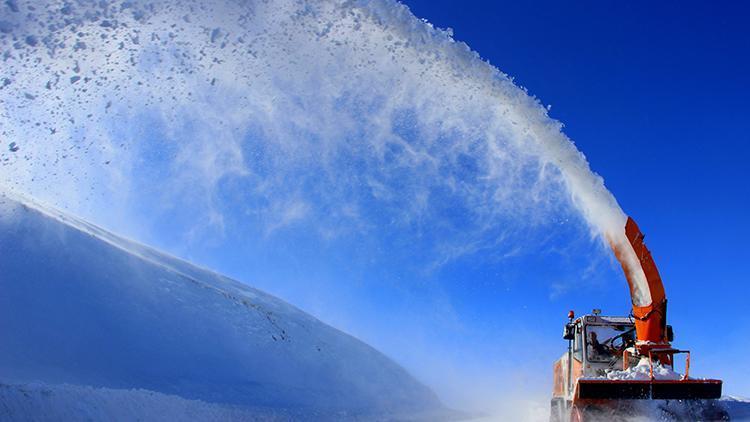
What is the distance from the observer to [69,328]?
1600cm

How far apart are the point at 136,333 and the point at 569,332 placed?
43.0ft

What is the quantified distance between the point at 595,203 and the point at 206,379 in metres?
13.8

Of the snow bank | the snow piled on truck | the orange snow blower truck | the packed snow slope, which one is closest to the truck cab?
the orange snow blower truck

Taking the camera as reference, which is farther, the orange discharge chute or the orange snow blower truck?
the orange discharge chute

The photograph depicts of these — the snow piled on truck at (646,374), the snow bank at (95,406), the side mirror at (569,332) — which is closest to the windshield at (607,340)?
the side mirror at (569,332)

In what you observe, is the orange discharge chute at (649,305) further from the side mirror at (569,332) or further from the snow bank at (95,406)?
the snow bank at (95,406)

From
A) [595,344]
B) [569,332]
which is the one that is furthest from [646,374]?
[569,332]

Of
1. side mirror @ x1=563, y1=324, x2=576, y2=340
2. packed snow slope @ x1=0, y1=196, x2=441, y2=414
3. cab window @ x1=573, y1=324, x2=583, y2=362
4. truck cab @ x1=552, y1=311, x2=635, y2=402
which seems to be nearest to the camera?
truck cab @ x1=552, y1=311, x2=635, y2=402

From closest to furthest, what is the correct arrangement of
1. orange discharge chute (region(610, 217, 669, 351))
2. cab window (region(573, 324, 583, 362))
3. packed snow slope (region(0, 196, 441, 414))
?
orange discharge chute (region(610, 217, 669, 351)) < cab window (region(573, 324, 583, 362)) < packed snow slope (region(0, 196, 441, 414))

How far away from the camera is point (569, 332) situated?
12.2 metres

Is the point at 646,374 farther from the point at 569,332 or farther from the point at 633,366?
the point at 569,332

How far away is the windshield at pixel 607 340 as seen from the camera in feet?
37.9

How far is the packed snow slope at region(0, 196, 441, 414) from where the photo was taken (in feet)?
48.5

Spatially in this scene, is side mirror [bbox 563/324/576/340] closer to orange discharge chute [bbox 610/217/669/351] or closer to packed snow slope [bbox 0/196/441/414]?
orange discharge chute [bbox 610/217/669/351]
